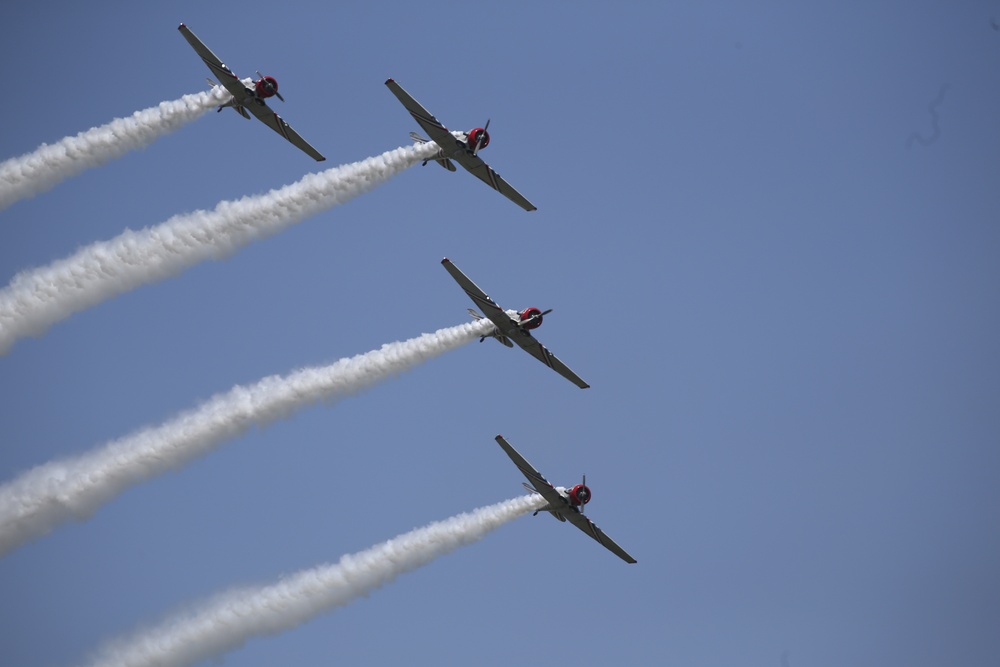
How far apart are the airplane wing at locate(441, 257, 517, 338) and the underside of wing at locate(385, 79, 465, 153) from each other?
4882mm

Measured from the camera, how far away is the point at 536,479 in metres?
74.4

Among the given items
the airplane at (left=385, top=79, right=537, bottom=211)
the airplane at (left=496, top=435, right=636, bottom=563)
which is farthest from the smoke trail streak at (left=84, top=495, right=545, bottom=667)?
the airplane at (left=385, top=79, right=537, bottom=211)

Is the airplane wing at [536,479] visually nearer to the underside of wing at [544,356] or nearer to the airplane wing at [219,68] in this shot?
the underside of wing at [544,356]

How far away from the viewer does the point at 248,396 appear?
70.4m

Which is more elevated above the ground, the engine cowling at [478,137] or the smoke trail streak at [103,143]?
the smoke trail streak at [103,143]

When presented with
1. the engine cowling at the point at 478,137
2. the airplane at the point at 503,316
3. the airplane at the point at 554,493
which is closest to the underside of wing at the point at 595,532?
the airplane at the point at 554,493

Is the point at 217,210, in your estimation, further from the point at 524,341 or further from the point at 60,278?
the point at 524,341

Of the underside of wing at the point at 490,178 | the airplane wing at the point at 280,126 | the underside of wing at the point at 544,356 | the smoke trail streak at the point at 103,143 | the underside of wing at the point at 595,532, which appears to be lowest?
the underside of wing at the point at 595,532

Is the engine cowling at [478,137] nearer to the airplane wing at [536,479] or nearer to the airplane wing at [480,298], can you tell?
the airplane wing at [480,298]

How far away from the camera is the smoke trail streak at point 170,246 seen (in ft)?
226

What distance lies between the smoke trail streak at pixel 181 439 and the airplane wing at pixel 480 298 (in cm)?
95

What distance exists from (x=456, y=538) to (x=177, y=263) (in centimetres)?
1627

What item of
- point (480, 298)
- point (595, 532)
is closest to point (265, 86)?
point (480, 298)

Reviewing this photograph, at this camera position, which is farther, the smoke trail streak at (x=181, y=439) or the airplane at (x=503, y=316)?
the airplane at (x=503, y=316)
